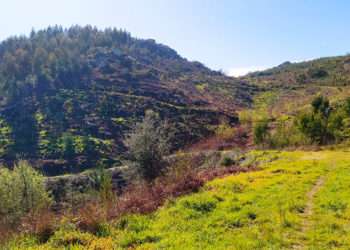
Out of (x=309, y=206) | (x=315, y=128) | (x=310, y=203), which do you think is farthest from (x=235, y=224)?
(x=315, y=128)

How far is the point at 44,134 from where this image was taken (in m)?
78.6

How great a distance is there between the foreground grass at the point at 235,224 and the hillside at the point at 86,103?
54.5m

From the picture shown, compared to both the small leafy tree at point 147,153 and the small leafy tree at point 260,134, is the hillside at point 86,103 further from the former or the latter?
the small leafy tree at point 147,153

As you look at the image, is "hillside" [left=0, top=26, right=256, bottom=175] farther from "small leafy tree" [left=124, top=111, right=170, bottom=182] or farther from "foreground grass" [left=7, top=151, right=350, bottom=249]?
"foreground grass" [left=7, top=151, right=350, bottom=249]

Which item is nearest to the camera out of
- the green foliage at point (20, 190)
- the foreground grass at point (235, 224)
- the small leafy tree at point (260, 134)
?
the foreground grass at point (235, 224)

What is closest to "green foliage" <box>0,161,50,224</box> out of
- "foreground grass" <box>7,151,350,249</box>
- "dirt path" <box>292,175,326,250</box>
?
"foreground grass" <box>7,151,350,249</box>

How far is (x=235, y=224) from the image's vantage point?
980 centimetres

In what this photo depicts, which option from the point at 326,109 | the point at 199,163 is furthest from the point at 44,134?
the point at 326,109

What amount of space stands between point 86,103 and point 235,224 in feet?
Result: 308

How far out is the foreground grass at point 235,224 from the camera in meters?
8.17

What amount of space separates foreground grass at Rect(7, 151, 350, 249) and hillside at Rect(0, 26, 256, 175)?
54.5 meters

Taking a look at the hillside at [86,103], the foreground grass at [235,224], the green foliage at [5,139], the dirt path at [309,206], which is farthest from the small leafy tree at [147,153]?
the green foliage at [5,139]

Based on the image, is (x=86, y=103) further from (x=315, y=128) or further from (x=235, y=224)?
(x=235, y=224)

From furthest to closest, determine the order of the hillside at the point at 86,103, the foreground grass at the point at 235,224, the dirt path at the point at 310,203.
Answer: the hillside at the point at 86,103
the dirt path at the point at 310,203
the foreground grass at the point at 235,224
